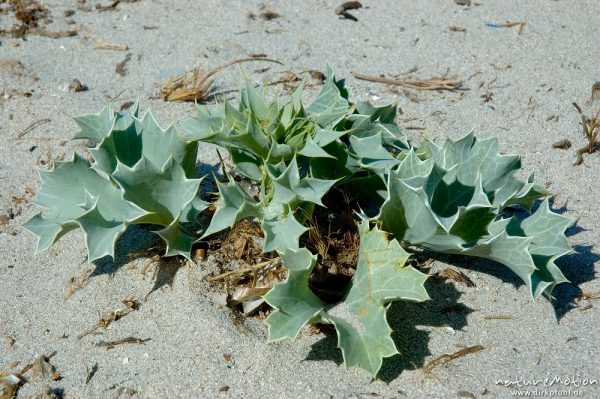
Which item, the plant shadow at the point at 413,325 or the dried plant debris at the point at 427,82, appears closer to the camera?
the plant shadow at the point at 413,325

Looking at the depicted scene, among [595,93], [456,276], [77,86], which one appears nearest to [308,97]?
[77,86]

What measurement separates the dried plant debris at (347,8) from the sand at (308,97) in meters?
0.03

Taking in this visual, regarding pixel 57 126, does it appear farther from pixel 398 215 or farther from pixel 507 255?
pixel 507 255

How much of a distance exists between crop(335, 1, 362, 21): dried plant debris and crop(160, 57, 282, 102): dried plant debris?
2.26 feet

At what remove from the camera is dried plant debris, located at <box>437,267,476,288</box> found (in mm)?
2311

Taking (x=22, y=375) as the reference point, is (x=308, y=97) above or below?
above

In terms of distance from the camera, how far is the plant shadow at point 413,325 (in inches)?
80.8

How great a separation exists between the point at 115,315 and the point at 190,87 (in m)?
1.35

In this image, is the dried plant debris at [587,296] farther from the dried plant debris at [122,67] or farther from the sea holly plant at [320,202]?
the dried plant debris at [122,67]

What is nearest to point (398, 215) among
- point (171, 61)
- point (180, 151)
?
A: point (180, 151)

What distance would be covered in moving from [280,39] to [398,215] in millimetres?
1748

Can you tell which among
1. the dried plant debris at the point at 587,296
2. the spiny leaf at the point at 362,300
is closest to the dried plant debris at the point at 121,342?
the spiny leaf at the point at 362,300

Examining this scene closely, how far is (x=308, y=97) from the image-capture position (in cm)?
315

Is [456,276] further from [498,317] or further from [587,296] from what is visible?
[587,296]
